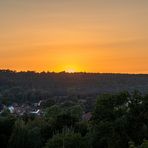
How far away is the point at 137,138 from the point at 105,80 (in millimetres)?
138254

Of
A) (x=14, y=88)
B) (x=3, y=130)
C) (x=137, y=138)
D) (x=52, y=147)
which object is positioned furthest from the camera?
(x=14, y=88)

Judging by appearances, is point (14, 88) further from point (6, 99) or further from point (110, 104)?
point (110, 104)

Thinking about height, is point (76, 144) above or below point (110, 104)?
below

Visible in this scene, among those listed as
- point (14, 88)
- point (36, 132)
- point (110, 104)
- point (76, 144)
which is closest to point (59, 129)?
point (36, 132)

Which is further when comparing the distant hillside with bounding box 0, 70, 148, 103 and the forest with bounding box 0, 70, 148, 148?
the distant hillside with bounding box 0, 70, 148, 103

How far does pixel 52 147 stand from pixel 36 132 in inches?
346

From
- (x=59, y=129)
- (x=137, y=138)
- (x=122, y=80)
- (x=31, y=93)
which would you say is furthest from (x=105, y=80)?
(x=137, y=138)

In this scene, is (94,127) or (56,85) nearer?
(94,127)

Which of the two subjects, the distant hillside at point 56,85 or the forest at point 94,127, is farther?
the distant hillside at point 56,85

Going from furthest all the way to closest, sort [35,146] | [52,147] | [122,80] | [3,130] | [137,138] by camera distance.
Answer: [122,80] → [3,130] → [35,146] → [52,147] → [137,138]

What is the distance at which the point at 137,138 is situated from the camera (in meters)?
42.5

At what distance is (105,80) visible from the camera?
7111 inches

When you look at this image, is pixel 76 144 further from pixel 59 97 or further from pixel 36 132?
pixel 59 97

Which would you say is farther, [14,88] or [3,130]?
[14,88]
